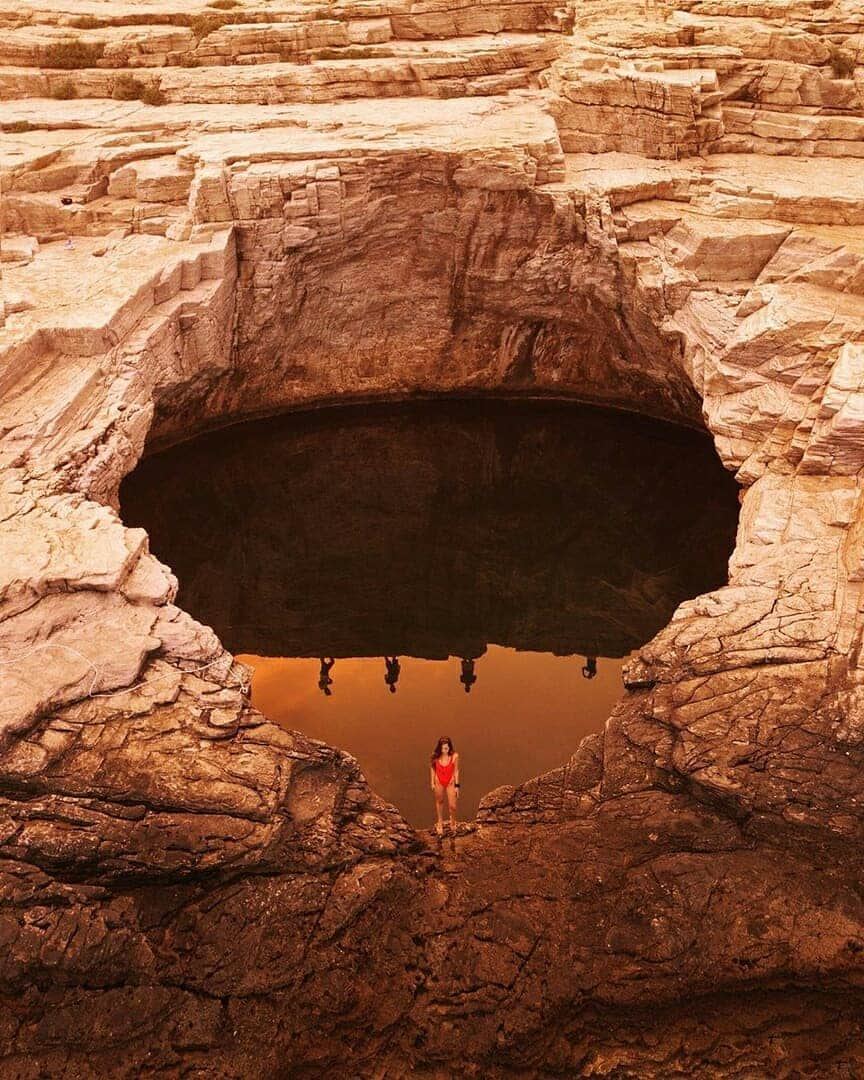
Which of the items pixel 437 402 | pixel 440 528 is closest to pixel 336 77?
pixel 437 402

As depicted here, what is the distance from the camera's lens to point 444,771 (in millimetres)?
11875

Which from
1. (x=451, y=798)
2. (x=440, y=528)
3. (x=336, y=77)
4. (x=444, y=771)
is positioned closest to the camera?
(x=444, y=771)

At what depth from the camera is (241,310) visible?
63.8ft

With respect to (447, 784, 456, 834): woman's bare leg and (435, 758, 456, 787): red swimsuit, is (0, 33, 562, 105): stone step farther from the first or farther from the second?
(447, 784, 456, 834): woman's bare leg

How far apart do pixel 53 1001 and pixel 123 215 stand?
1482 cm

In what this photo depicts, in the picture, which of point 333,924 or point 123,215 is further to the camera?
point 123,215

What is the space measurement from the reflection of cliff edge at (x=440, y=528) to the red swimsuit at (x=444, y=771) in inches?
163

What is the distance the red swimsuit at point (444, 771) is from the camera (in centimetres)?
1188

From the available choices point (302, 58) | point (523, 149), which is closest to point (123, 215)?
point (302, 58)

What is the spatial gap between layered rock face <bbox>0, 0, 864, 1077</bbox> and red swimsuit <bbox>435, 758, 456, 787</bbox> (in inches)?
22.5

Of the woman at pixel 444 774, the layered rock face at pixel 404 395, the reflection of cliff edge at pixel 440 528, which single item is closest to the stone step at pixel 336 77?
the layered rock face at pixel 404 395

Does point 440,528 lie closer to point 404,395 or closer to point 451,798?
point 404,395

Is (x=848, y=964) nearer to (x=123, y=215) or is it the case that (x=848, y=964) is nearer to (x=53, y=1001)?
(x=53, y=1001)

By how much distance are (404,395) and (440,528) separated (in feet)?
15.6
